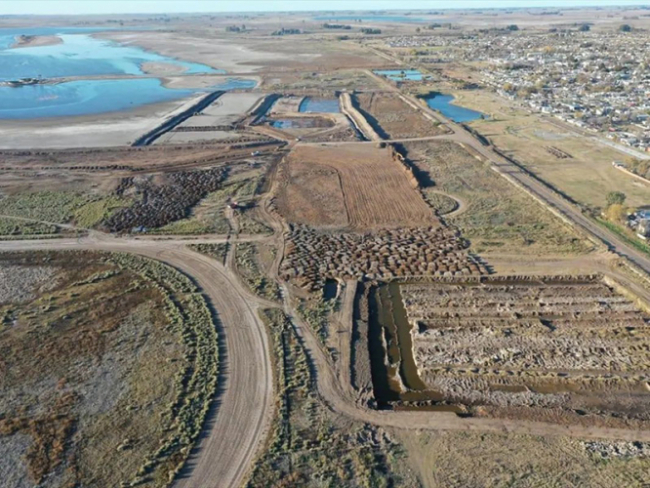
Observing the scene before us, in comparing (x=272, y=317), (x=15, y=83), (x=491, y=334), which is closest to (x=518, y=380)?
(x=491, y=334)

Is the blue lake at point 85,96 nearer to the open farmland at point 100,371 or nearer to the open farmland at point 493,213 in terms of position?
the open farmland at point 100,371

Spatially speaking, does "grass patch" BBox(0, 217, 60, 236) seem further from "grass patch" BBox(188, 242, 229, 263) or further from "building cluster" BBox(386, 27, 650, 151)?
"building cluster" BBox(386, 27, 650, 151)

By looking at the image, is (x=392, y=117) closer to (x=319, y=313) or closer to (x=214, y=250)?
(x=214, y=250)

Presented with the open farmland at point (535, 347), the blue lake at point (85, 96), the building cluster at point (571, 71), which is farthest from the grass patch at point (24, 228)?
the building cluster at point (571, 71)

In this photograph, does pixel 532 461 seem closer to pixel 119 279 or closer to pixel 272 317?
pixel 272 317

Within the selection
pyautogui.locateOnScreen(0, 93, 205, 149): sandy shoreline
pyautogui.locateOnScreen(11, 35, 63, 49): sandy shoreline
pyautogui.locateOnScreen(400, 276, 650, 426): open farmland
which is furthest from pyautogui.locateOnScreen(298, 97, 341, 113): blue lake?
pyautogui.locateOnScreen(11, 35, 63, 49): sandy shoreline

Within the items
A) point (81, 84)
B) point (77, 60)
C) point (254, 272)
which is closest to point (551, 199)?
point (254, 272)
